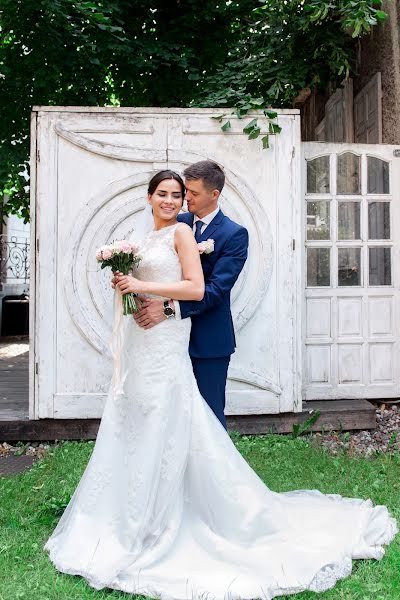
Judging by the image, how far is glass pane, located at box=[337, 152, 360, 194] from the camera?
6.07 metres

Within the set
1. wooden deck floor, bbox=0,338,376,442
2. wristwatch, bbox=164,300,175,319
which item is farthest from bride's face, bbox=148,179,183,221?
wooden deck floor, bbox=0,338,376,442

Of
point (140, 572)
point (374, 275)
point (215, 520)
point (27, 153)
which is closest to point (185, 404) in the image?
point (215, 520)

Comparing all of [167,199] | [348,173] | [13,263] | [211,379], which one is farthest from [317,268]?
[13,263]

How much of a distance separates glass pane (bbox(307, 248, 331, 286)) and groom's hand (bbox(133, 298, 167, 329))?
2.89 metres

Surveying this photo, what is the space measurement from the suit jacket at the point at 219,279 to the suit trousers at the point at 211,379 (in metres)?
0.04

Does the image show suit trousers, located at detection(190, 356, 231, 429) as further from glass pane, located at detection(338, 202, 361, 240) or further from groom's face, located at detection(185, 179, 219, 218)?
glass pane, located at detection(338, 202, 361, 240)

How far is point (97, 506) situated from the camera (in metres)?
3.31

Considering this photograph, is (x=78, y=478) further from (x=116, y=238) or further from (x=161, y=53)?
(x=161, y=53)

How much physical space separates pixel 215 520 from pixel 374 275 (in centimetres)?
346

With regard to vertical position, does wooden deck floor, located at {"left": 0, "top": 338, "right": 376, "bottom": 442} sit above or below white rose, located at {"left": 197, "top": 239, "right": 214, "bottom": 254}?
below

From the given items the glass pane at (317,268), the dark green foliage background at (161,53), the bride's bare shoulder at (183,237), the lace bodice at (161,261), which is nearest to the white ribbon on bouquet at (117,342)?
the lace bodice at (161,261)

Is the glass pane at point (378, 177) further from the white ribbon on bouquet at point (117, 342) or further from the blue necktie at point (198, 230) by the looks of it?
the white ribbon on bouquet at point (117, 342)

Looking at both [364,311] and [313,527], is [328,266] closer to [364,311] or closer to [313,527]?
[364,311]

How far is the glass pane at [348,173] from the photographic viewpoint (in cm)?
607
